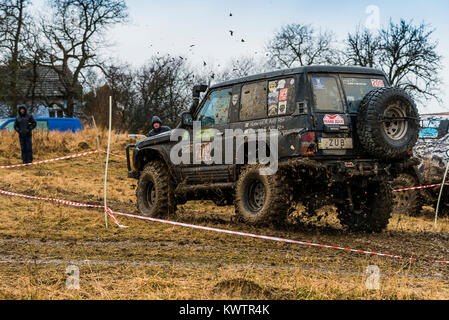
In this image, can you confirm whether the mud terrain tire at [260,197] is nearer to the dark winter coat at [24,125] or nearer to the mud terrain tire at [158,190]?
the mud terrain tire at [158,190]

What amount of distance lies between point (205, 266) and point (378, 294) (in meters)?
1.80

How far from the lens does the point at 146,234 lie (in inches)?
311

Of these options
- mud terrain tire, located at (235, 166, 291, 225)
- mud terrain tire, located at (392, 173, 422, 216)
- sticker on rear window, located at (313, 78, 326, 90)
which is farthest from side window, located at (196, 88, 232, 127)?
mud terrain tire, located at (392, 173, 422, 216)

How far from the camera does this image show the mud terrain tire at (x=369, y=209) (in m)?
8.40

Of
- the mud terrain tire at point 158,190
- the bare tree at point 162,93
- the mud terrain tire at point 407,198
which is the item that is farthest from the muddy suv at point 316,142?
the bare tree at point 162,93

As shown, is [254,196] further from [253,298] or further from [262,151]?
[253,298]

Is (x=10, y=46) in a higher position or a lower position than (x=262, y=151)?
higher

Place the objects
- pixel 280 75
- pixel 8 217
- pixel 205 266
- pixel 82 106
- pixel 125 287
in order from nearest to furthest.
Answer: pixel 125 287
pixel 205 266
pixel 280 75
pixel 8 217
pixel 82 106

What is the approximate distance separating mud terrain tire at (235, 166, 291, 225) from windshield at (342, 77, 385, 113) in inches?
53.8

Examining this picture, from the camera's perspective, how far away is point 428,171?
11.2 m

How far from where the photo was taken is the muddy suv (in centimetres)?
762

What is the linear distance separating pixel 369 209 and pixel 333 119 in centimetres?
165

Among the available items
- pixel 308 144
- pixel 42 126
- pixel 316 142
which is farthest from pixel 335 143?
A: pixel 42 126
